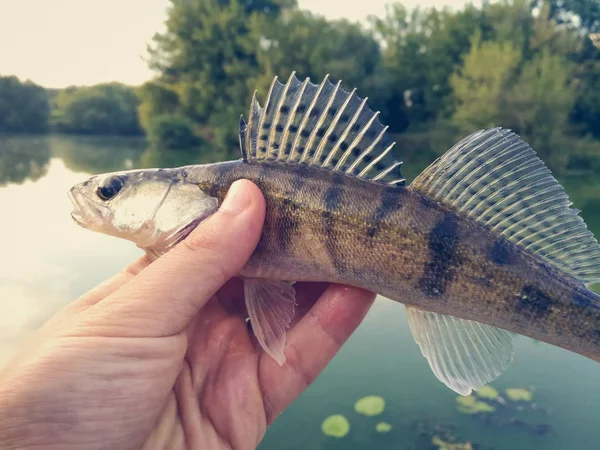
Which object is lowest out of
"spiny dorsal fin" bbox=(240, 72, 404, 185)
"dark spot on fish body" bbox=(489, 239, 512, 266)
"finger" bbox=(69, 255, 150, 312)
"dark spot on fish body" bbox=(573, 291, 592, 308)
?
"dark spot on fish body" bbox=(573, 291, 592, 308)

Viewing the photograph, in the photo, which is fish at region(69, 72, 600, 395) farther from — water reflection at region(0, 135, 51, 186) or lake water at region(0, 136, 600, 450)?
water reflection at region(0, 135, 51, 186)

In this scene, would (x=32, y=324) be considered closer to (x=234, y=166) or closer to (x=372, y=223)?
(x=234, y=166)

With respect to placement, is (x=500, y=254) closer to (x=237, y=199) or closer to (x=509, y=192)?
(x=509, y=192)

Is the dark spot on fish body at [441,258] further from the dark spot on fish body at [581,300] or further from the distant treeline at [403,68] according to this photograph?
the distant treeline at [403,68]

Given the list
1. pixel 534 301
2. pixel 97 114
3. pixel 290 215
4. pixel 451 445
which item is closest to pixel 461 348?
pixel 534 301

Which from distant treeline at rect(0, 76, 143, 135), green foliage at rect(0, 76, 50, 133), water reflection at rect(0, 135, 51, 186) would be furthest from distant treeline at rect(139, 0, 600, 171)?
green foliage at rect(0, 76, 50, 133)
